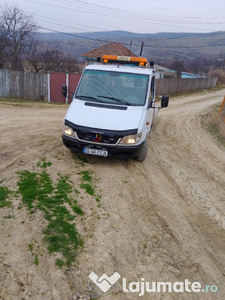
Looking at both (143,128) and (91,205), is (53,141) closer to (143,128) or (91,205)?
(143,128)

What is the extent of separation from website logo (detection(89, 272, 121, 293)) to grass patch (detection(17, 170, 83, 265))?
0.37 metres

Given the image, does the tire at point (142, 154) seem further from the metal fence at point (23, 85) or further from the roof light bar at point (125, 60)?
the metal fence at point (23, 85)

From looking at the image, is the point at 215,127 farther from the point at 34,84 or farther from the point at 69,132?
the point at 34,84

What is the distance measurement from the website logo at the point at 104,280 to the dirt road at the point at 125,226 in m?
0.05

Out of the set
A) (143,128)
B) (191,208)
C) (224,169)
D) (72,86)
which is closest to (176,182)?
(191,208)

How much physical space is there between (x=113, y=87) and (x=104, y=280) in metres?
4.70

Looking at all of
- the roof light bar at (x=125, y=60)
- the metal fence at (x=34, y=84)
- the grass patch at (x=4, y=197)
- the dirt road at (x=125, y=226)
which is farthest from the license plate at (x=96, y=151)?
the metal fence at (x=34, y=84)

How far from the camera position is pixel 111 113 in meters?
5.96

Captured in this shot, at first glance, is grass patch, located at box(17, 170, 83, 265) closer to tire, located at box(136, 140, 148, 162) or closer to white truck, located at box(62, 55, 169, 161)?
white truck, located at box(62, 55, 169, 161)

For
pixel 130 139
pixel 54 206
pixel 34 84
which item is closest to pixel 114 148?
pixel 130 139

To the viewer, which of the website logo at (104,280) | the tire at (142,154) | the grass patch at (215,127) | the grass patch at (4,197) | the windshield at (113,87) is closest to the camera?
the website logo at (104,280)

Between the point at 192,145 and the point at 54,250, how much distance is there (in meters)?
6.53

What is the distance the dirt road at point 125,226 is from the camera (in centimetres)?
308

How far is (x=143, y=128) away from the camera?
5.96 metres
